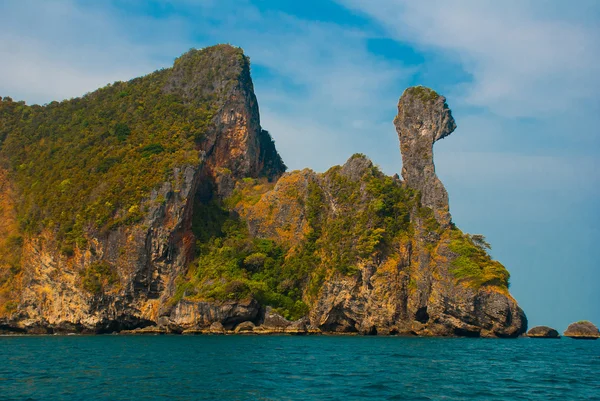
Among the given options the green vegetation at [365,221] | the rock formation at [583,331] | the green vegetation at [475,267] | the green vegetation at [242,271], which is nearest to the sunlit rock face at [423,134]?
the green vegetation at [365,221]

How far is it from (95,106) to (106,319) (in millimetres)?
42633

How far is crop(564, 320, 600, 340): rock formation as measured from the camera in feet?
235

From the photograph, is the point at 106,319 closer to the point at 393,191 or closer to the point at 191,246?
the point at 191,246

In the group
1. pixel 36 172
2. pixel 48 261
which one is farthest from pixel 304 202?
pixel 36 172

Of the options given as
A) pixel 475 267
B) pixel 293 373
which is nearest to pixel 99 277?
pixel 475 267

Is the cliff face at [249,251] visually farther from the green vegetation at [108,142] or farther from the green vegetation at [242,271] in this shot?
the green vegetation at [108,142]

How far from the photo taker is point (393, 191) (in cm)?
7025

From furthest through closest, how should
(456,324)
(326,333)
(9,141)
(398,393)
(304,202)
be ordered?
(9,141) < (304,202) < (326,333) < (456,324) < (398,393)

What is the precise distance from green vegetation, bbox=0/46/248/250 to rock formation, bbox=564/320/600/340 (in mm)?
53933

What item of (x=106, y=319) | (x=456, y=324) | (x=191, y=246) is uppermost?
(x=191, y=246)

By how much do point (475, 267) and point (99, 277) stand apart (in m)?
42.6

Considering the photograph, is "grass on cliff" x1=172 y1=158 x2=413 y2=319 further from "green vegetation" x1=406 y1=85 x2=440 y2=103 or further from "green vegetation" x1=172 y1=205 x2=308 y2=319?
"green vegetation" x1=406 y1=85 x2=440 y2=103

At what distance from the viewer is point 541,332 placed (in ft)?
226

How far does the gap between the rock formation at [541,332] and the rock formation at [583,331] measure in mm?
4911
